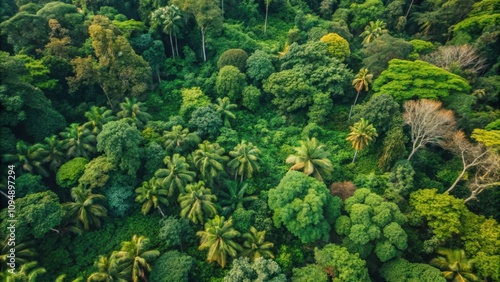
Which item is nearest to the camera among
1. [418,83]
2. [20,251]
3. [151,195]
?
[20,251]

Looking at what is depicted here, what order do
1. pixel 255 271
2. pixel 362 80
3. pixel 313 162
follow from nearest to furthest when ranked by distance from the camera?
1. pixel 255 271
2. pixel 313 162
3. pixel 362 80

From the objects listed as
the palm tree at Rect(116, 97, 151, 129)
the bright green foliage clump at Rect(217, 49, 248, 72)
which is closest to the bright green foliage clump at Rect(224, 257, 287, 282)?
the palm tree at Rect(116, 97, 151, 129)

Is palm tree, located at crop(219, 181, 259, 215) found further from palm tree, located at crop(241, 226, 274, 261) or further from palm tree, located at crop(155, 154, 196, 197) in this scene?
palm tree, located at crop(155, 154, 196, 197)

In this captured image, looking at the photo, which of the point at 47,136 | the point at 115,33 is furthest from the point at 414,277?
the point at 115,33

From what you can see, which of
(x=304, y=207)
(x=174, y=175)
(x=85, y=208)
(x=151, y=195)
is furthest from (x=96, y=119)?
(x=304, y=207)

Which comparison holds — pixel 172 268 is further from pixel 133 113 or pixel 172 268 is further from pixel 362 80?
pixel 362 80

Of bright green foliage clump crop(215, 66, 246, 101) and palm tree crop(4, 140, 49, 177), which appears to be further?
bright green foliage clump crop(215, 66, 246, 101)

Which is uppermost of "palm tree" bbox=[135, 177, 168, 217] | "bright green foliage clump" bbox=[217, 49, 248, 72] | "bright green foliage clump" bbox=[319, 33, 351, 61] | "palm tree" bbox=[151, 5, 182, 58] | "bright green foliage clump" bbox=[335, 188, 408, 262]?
"palm tree" bbox=[151, 5, 182, 58]

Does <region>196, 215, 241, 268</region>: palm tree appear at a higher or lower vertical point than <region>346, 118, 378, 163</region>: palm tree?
lower
